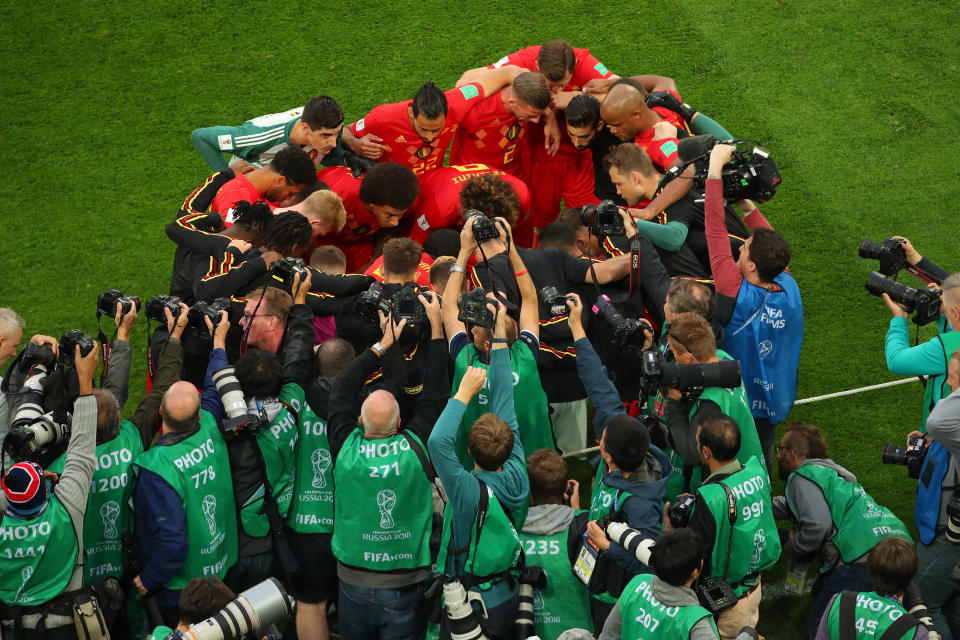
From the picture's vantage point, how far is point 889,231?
22.2 ft

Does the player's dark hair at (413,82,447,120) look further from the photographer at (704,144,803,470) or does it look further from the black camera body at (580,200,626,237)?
the photographer at (704,144,803,470)

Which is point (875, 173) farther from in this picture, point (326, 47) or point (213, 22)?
point (213, 22)

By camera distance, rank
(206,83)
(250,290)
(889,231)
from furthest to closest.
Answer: (206,83)
(889,231)
(250,290)

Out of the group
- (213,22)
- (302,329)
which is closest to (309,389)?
(302,329)

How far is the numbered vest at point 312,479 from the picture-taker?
161 inches

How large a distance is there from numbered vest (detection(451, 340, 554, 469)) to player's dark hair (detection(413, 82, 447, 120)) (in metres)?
1.92

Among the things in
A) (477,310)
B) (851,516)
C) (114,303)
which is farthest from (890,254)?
(114,303)

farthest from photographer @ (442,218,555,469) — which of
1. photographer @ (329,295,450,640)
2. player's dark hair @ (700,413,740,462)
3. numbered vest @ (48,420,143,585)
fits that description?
numbered vest @ (48,420,143,585)

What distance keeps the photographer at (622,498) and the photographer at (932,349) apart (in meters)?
1.35

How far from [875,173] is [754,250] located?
10.5ft

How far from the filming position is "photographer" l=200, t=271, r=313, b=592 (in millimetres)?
3990

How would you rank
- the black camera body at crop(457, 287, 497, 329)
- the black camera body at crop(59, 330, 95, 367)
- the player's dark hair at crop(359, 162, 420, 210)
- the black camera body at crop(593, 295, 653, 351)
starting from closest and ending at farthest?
the black camera body at crop(457, 287, 497, 329), the black camera body at crop(59, 330, 95, 367), the black camera body at crop(593, 295, 653, 351), the player's dark hair at crop(359, 162, 420, 210)

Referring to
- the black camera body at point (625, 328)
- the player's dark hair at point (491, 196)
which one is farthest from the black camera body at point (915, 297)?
the player's dark hair at point (491, 196)

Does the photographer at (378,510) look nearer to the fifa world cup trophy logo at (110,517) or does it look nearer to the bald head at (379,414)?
the bald head at (379,414)
